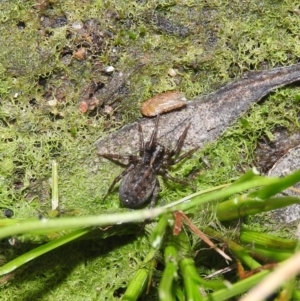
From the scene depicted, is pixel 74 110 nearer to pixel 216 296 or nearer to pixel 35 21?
pixel 35 21

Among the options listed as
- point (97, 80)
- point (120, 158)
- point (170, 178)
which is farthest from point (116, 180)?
point (97, 80)

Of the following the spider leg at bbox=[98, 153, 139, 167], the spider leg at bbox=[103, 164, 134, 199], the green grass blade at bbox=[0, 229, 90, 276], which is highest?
the spider leg at bbox=[98, 153, 139, 167]

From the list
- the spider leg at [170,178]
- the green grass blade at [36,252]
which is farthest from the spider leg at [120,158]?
the green grass blade at [36,252]

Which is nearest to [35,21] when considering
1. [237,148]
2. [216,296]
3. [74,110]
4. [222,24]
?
[74,110]

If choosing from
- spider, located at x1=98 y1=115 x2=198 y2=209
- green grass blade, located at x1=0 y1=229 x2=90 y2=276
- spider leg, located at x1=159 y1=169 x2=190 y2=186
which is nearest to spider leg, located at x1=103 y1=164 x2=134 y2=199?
spider, located at x1=98 y1=115 x2=198 y2=209

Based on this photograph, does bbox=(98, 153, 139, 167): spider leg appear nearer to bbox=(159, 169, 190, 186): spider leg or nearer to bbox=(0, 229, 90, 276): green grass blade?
bbox=(159, 169, 190, 186): spider leg

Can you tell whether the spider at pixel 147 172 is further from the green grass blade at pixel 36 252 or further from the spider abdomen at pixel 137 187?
the green grass blade at pixel 36 252
